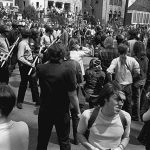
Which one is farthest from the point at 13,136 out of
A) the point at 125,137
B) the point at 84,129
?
the point at 125,137

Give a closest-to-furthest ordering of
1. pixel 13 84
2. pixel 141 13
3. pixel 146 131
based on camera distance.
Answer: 1. pixel 146 131
2. pixel 13 84
3. pixel 141 13

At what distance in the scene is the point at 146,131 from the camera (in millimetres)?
3365

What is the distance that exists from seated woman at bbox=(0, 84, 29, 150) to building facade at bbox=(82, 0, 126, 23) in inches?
2430

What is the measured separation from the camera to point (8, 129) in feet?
7.09

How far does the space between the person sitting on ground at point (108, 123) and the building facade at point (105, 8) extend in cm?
6127

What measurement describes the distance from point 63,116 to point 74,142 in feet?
4.10

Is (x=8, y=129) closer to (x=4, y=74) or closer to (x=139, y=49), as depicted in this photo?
(x=139, y=49)

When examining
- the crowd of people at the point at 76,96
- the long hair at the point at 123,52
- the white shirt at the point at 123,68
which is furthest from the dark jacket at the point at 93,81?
the long hair at the point at 123,52

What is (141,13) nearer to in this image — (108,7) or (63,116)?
(108,7)

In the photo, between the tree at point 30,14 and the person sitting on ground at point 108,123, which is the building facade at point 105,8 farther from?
the person sitting on ground at point 108,123

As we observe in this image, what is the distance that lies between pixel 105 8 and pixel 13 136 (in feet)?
210

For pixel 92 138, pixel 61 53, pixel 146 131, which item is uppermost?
pixel 61 53

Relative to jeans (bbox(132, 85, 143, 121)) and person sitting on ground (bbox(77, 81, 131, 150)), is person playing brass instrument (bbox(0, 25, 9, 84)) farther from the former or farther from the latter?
person sitting on ground (bbox(77, 81, 131, 150))

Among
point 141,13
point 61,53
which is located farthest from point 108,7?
point 61,53
